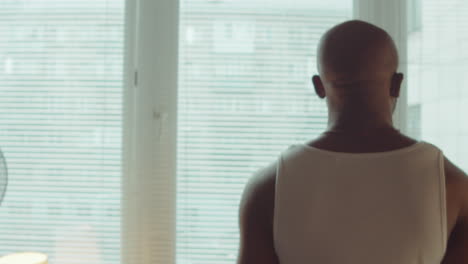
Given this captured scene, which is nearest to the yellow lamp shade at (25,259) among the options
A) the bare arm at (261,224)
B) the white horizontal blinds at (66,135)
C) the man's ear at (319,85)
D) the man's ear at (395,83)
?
the white horizontal blinds at (66,135)

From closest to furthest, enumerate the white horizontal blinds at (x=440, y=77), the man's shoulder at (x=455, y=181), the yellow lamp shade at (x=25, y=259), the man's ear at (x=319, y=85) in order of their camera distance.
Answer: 1. the man's shoulder at (x=455, y=181)
2. the man's ear at (x=319, y=85)
3. the yellow lamp shade at (x=25, y=259)
4. the white horizontal blinds at (x=440, y=77)

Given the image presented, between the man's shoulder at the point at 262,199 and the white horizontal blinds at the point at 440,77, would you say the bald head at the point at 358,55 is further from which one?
the white horizontal blinds at the point at 440,77

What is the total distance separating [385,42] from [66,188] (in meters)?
1.26

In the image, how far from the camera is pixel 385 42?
72cm

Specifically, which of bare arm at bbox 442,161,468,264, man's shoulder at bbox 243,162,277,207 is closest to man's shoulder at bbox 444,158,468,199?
bare arm at bbox 442,161,468,264

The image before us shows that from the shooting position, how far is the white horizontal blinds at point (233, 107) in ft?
4.88

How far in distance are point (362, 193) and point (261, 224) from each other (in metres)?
0.18

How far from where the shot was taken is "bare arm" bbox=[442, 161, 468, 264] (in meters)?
0.68

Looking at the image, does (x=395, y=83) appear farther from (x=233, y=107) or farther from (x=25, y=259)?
(x=25, y=259)

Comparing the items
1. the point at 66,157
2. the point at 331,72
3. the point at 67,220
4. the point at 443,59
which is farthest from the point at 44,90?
the point at 443,59

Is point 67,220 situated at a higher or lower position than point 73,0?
lower

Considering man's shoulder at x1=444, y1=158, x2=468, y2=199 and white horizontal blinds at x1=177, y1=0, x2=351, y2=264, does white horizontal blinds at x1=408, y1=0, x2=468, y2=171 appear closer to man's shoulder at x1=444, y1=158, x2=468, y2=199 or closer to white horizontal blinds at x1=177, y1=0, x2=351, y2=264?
white horizontal blinds at x1=177, y1=0, x2=351, y2=264

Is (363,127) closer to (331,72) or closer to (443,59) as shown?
(331,72)

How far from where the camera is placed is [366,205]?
688mm
